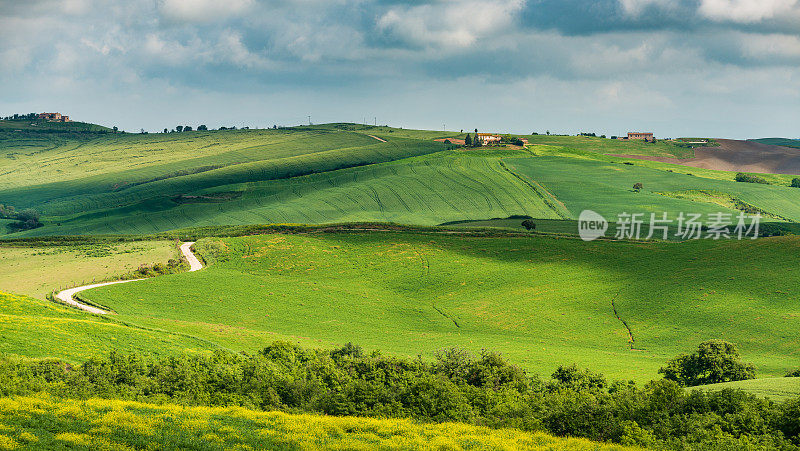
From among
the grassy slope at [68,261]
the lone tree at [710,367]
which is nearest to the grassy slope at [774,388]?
the lone tree at [710,367]

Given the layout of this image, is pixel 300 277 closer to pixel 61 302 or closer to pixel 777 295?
pixel 61 302

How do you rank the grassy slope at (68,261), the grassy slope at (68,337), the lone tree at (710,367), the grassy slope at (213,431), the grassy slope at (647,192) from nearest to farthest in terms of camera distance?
the grassy slope at (213,431)
the grassy slope at (68,337)
the lone tree at (710,367)
the grassy slope at (68,261)
the grassy slope at (647,192)

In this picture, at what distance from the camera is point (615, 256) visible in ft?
311

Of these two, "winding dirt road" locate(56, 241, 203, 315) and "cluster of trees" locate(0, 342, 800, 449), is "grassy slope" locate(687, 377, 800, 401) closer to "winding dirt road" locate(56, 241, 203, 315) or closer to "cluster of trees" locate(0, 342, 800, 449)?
"cluster of trees" locate(0, 342, 800, 449)

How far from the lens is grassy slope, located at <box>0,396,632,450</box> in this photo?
2438 centimetres

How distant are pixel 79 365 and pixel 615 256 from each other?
247 ft

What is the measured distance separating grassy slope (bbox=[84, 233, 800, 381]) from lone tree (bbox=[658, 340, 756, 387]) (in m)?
2.64

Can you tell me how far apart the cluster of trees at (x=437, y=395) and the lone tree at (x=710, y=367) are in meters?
11.5

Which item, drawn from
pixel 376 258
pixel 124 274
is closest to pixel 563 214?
pixel 376 258

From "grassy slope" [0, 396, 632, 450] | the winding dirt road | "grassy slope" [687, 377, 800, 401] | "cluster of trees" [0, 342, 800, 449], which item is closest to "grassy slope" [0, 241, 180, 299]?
the winding dirt road

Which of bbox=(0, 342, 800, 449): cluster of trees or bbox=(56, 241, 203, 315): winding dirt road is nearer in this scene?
bbox=(0, 342, 800, 449): cluster of trees

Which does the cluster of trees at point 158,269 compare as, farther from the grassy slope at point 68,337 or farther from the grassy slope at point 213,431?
the grassy slope at point 213,431

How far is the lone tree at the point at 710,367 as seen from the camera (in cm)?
5356

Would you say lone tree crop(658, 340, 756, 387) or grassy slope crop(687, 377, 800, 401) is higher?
grassy slope crop(687, 377, 800, 401)
